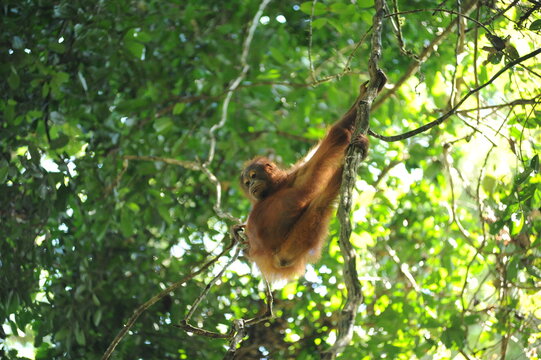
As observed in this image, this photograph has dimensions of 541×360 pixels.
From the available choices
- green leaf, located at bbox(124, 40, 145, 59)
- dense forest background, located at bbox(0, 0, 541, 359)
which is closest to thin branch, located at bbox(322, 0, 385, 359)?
dense forest background, located at bbox(0, 0, 541, 359)

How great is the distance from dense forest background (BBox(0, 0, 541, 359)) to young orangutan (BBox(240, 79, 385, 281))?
388 mm

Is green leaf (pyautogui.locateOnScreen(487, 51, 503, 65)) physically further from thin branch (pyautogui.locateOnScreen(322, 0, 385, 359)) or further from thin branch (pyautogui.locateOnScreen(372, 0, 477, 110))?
thin branch (pyautogui.locateOnScreen(322, 0, 385, 359))

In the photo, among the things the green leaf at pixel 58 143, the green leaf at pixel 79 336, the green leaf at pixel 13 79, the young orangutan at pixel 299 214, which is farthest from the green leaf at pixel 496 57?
the green leaf at pixel 79 336

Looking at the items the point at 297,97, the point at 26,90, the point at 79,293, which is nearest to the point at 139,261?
the point at 79,293

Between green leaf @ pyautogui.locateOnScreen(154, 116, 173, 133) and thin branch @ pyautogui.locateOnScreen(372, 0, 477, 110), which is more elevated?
green leaf @ pyautogui.locateOnScreen(154, 116, 173, 133)

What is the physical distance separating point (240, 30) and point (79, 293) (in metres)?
3.12

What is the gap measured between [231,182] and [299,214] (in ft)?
8.13

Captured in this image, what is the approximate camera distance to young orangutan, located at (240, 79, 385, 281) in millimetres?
3441

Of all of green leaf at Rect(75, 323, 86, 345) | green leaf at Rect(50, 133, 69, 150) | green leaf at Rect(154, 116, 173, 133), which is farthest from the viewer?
→ green leaf at Rect(154, 116, 173, 133)

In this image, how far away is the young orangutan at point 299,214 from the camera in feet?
11.3

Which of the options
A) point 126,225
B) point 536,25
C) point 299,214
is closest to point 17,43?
point 126,225

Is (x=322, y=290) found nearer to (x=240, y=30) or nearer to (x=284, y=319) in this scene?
(x=284, y=319)

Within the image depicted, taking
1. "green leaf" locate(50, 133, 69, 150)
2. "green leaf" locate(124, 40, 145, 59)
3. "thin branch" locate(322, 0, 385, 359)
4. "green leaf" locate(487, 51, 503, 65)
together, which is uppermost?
"green leaf" locate(124, 40, 145, 59)

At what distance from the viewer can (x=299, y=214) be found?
3.71m
